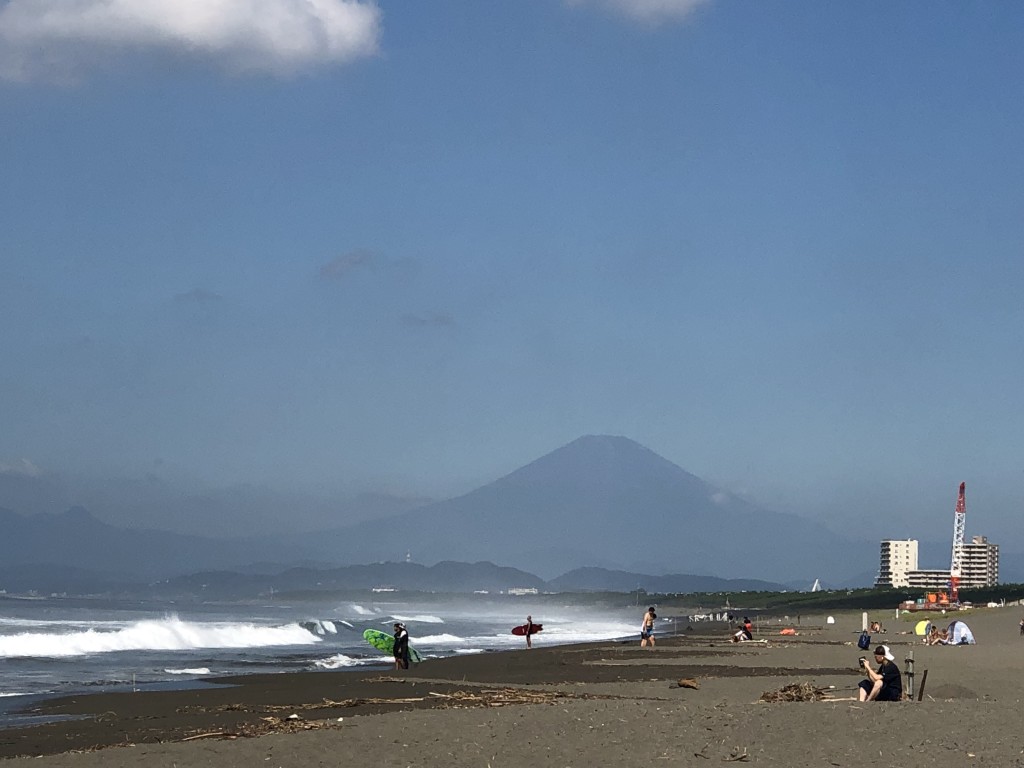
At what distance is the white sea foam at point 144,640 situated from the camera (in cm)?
5144

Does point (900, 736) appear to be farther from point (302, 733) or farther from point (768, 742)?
point (302, 733)

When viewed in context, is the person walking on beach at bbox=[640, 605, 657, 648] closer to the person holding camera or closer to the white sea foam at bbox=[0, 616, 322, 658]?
the white sea foam at bbox=[0, 616, 322, 658]

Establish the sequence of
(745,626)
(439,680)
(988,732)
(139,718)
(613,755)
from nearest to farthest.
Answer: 1. (613,755)
2. (988,732)
3. (139,718)
4. (439,680)
5. (745,626)

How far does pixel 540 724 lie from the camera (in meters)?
16.8

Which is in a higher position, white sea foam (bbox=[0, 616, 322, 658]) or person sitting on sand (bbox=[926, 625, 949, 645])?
person sitting on sand (bbox=[926, 625, 949, 645])

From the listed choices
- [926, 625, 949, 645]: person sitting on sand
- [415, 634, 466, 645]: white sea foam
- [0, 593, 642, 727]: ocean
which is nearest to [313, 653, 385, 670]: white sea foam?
[0, 593, 642, 727]: ocean

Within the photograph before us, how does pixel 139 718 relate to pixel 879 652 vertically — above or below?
below

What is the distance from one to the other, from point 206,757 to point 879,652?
9831 mm

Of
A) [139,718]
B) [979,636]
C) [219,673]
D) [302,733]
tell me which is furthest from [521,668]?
[979,636]

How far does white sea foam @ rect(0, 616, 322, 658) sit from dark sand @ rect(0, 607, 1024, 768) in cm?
2390

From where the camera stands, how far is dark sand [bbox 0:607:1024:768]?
47.7 ft

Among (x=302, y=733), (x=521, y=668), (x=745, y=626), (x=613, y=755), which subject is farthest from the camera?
(x=745, y=626)

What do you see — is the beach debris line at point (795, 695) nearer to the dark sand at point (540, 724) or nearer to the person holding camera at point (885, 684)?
the dark sand at point (540, 724)

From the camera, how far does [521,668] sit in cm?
3447
